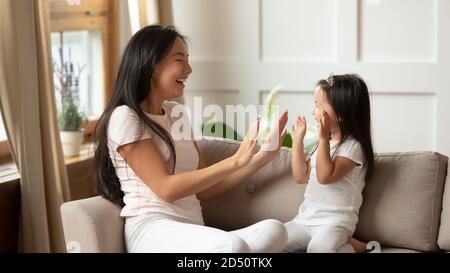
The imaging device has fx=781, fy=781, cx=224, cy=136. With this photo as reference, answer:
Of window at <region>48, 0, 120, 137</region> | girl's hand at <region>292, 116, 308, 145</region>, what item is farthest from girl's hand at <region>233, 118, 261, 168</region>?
window at <region>48, 0, 120, 137</region>

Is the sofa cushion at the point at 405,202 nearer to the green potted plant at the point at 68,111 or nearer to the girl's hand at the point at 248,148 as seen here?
the girl's hand at the point at 248,148

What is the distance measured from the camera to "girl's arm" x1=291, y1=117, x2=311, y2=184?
226 cm

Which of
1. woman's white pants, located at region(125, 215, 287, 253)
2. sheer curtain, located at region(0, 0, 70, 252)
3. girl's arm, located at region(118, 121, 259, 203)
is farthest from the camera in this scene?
sheer curtain, located at region(0, 0, 70, 252)

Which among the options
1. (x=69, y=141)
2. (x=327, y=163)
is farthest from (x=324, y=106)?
(x=69, y=141)

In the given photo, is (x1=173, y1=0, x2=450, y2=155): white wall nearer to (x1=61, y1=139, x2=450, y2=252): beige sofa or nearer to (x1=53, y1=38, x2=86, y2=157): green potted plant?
(x1=53, y1=38, x2=86, y2=157): green potted plant

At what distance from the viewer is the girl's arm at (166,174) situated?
2.20 meters

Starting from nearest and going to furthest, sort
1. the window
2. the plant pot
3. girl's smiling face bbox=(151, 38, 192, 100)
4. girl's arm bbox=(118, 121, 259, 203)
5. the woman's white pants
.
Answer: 1. the woman's white pants
2. girl's arm bbox=(118, 121, 259, 203)
3. girl's smiling face bbox=(151, 38, 192, 100)
4. the plant pot
5. the window

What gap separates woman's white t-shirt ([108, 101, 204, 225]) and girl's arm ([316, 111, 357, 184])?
0.39 m

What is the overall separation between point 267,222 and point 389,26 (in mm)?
1915

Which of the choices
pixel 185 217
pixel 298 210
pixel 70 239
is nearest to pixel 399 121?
pixel 298 210

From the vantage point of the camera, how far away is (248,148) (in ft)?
7.09

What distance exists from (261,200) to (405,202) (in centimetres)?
45

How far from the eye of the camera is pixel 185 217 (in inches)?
90.1
